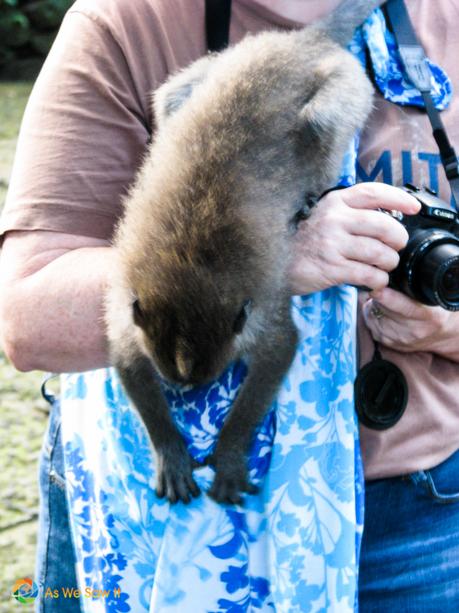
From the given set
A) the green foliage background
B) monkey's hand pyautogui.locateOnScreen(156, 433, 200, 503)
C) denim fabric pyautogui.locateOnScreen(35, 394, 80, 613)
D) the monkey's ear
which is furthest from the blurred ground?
the green foliage background

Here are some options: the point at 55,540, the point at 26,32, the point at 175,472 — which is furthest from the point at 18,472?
the point at 26,32

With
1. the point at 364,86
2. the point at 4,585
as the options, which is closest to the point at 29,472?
the point at 4,585

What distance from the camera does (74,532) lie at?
1.96 meters

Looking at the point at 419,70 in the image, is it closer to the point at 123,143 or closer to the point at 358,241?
the point at 358,241

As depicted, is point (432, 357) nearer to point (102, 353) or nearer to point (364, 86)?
point (364, 86)

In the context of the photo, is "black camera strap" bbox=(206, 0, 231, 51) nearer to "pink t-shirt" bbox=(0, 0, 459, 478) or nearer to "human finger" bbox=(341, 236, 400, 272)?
"pink t-shirt" bbox=(0, 0, 459, 478)

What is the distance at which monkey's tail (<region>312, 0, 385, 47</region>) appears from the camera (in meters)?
2.05

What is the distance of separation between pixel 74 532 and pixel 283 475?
0.52 meters

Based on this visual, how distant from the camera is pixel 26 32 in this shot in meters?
9.59

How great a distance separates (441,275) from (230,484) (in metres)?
0.61

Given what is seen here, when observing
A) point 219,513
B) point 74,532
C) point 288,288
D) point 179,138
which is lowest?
point 74,532

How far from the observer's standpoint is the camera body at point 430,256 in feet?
5.73

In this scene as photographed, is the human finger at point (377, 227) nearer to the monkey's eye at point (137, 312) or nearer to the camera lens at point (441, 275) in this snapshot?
the camera lens at point (441, 275)

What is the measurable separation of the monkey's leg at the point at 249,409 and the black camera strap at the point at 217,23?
687 mm
